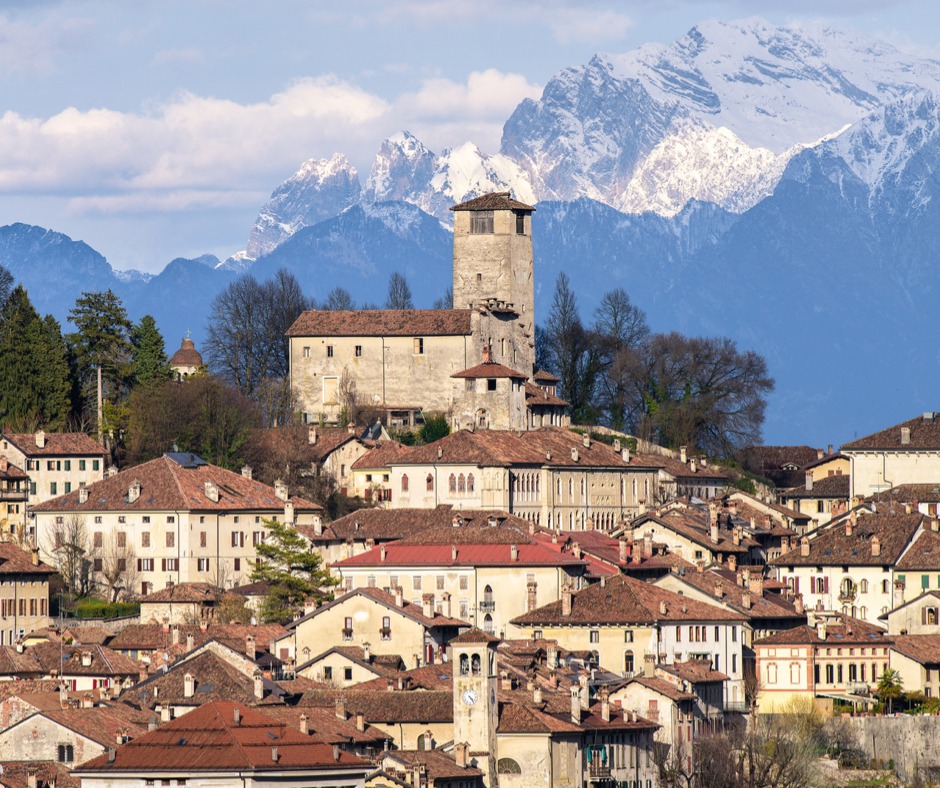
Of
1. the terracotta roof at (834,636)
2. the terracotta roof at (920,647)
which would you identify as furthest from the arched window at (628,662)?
the terracotta roof at (920,647)

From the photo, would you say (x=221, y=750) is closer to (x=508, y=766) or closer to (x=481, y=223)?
(x=508, y=766)

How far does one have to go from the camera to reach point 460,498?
112250 millimetres

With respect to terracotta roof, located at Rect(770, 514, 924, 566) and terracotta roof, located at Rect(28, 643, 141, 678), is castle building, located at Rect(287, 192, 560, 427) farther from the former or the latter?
→ terracotta roof, located at Rect(28, 643, 141, 678)

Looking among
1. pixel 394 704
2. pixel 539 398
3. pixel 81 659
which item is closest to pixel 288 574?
pixel 81 659

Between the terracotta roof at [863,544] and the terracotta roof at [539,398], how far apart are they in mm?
19416

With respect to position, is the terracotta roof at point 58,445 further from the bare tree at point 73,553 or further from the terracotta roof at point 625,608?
the terracotta roof at point 625,608

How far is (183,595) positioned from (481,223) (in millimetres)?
35674

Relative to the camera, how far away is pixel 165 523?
108 metres

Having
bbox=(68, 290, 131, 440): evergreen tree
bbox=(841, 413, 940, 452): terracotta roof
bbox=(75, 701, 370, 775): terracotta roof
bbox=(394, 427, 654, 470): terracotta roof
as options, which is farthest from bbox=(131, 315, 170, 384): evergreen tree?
bbox=(75, 701, 370, 775): terracotta roof

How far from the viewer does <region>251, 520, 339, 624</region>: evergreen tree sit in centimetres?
9919

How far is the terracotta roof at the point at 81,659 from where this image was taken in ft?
292

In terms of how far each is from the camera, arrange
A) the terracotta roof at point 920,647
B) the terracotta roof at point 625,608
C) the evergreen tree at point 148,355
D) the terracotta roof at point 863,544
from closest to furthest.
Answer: the terracotta roof at point 625,608 → the terracotta roof at point 920,647 → the terracotta roof at point 863,544 → the evergreen tree at point 148,355

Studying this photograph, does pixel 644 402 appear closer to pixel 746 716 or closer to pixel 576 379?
pixel 576 379

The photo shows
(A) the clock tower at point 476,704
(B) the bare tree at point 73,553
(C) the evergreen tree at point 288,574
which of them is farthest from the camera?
(B) the bare tree at point 73,553
